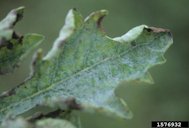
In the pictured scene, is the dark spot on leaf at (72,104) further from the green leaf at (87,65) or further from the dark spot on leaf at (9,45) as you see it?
the dark spot on leaf at (9,45)

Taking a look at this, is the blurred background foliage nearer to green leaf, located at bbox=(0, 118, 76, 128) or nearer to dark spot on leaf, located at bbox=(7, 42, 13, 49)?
dark spot on leaf, located at bbox=(7, 42, 13, 49)

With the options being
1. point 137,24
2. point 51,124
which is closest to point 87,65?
point 51,124

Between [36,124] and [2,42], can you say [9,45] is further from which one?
[36,124]

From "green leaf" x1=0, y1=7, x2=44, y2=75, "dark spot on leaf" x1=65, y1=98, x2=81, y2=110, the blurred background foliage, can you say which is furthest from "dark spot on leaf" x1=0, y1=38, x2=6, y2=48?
the blurred background foliage

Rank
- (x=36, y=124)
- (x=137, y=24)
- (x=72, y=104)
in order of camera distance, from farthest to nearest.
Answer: (x=137, y=24) → (x=72, y=104) → (x=36, y=124)

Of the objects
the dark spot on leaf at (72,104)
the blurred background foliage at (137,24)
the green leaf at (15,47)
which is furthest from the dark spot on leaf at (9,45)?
the blurred background foliage at (137,24)

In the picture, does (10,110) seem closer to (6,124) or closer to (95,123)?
(6,124)

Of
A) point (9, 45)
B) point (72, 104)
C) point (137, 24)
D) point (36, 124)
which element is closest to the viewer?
point (36, 124)
